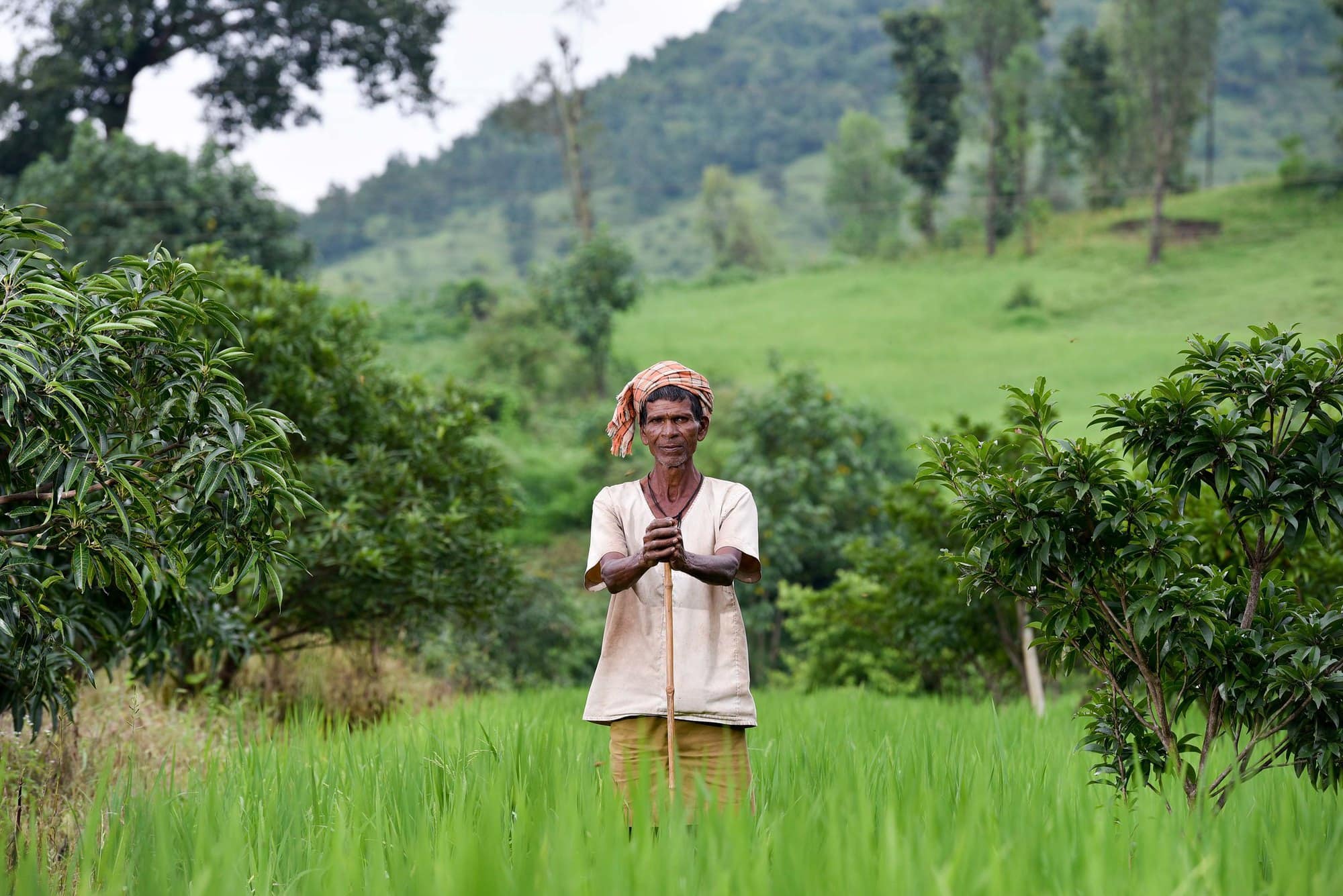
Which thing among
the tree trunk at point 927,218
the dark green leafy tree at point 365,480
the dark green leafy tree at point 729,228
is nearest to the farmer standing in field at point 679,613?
the dark green leafy tree at point 365,480

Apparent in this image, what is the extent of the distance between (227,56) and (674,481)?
24.4 metres

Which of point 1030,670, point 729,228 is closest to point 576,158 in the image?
point 729,228

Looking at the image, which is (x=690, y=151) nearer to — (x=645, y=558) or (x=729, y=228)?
(x=729, y=228)

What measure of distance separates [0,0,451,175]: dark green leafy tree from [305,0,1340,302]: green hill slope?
28.8 m

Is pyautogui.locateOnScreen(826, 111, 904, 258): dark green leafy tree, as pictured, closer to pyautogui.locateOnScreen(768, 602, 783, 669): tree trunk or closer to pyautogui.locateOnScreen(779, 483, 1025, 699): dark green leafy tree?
pyautogui.locateOnScreen(768, 602, 783, 669): tree trunk

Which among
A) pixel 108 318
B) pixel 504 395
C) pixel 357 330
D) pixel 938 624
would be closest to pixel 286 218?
pixel 504 395

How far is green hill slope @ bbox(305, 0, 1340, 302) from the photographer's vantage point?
2456 inches

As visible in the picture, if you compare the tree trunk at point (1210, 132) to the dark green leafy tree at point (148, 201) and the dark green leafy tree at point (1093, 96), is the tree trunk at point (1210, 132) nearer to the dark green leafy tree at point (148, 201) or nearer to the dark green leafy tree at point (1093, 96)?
the dark green leafy tree at point (1093, 96)

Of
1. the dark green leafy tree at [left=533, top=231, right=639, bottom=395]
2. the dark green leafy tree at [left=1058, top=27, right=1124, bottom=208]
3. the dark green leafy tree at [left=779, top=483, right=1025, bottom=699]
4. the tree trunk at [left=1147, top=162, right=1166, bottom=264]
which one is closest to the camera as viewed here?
the dark green leafy tree at [left=779, top=483, right=1025, bottom=699]

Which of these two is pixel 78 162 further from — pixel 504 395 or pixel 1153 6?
pixel 1153 6

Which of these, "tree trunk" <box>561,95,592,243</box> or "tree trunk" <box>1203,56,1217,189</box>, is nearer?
"tree trunk" <box>561,95,592,243</box>

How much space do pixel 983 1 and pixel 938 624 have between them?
3590 cm

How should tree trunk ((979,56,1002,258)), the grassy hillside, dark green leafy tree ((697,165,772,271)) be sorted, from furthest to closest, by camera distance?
dark green leafy tree ((697,165,772,271)) < tree trunk ((979,56,1002,258)) < the grassy hillside

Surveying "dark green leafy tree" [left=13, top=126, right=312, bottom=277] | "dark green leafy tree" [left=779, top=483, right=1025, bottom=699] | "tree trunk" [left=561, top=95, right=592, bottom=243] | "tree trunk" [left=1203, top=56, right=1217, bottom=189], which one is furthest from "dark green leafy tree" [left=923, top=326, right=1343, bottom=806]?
"tree trunk" [left=1203, top=56, right=1217, bottom=189]
